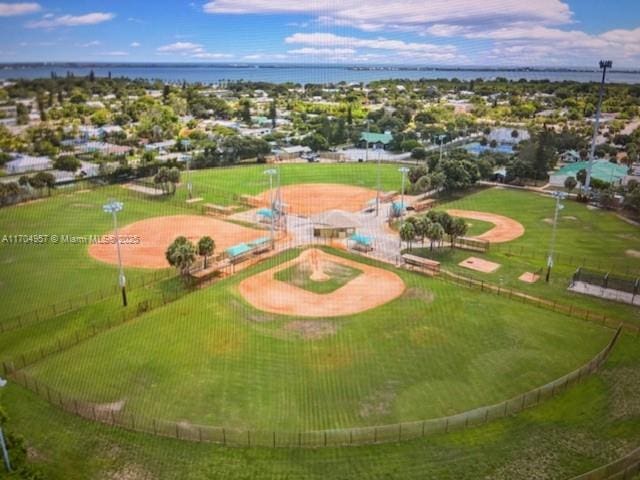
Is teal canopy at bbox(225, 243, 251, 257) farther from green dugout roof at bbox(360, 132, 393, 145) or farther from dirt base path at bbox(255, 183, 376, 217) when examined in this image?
green dugout roof at bbox(360, 132, 393, 145)

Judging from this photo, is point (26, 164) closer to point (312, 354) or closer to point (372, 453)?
point (312, 354)

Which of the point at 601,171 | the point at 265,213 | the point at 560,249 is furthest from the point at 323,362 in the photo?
the point at 601,171

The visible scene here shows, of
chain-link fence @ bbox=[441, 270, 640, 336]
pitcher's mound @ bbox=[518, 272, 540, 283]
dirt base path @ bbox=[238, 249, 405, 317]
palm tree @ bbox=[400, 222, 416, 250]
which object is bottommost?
dirt base path @ bbox=[238, 249, 405, 317]

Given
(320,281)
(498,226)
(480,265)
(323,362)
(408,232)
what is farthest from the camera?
(498,226)

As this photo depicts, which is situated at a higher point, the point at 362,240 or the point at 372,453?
the point at 362,240

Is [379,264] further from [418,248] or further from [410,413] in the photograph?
[410,413]

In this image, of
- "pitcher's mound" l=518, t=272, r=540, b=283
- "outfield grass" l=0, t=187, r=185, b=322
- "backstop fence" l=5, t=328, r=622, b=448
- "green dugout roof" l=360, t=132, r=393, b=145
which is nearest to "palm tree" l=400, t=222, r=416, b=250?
"pitcher's mound" l=518, t=272, r=540, b=283
